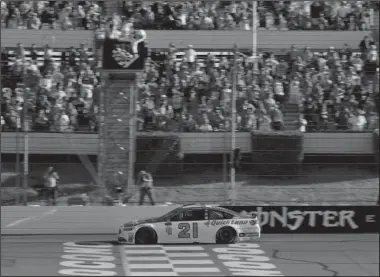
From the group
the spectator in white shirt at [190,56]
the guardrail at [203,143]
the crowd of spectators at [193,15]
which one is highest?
the crowd of spectators at [193,15]

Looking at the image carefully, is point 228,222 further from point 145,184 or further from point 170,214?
point 145,184

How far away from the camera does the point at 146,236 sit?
1184 centimetres

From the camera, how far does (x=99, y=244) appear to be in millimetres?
11789

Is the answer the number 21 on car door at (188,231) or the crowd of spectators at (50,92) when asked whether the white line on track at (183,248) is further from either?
the crowd of spectators at (50,92)

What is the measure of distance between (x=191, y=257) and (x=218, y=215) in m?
1.42

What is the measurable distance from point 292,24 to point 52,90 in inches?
209

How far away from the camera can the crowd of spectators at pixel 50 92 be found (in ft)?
41.0

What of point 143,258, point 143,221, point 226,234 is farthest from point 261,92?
point 143,258

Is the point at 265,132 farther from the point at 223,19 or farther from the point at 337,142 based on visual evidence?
the point at 223,19

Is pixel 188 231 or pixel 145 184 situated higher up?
pixel 145 184

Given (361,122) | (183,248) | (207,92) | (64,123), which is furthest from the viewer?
(207,92)

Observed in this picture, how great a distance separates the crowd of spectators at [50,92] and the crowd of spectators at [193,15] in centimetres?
87

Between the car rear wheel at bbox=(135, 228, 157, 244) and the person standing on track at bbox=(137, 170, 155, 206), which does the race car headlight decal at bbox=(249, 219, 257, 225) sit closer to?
the car rear wheel at bbox=(135, 228, 157, 244)

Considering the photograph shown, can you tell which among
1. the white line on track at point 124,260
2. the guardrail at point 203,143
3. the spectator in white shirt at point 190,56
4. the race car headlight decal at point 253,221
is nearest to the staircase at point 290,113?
the guardrail at point 203,143
